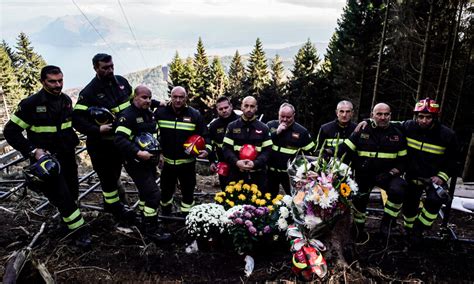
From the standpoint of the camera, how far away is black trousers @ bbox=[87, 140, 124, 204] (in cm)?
543

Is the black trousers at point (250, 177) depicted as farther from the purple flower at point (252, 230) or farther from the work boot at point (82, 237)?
the work boot at point (82, 237)

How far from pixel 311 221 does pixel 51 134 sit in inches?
145

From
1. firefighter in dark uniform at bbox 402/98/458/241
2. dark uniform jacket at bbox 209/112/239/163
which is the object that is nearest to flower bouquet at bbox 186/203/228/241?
dark uniform jacket at bbox 209/112/239/163

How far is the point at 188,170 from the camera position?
5820mm

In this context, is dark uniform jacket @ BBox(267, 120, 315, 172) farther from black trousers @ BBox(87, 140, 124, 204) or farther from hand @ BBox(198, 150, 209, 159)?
black trousers @ BBox(87, 140, 124, 204)

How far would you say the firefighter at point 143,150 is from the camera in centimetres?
495

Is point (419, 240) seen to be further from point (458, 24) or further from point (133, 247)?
point (458, 24)

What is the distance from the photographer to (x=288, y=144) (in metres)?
6.16

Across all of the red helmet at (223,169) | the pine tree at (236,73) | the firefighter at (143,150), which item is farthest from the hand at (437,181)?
the pine tree at (236,73)

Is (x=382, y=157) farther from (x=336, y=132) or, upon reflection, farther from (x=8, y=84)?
(x=8, y=84)

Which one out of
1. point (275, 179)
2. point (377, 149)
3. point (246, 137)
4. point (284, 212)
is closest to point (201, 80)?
point (275, 179)

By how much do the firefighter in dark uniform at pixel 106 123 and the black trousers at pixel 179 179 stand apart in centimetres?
70

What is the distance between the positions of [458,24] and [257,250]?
14.7 meters

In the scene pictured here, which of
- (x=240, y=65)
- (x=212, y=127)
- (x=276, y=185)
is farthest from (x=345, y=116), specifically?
(x=240, y=65)
